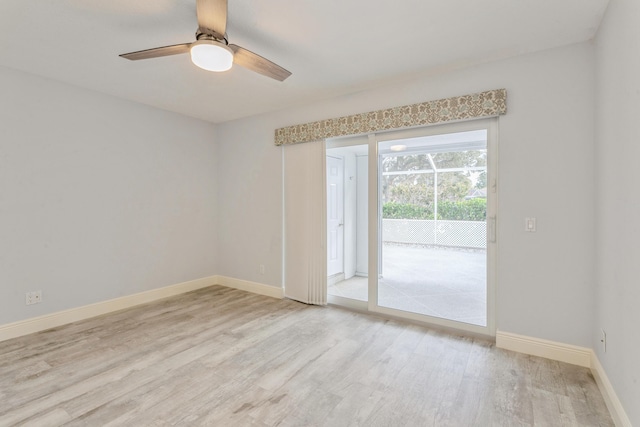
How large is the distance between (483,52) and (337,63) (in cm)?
127

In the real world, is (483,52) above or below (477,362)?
above

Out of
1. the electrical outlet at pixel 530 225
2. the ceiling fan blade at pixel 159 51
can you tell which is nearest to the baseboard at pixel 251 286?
the electrical outlet at pixel 530 225

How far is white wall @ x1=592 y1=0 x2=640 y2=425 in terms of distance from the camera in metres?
1.56

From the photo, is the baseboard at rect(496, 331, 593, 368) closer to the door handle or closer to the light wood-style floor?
the light wood-style floor

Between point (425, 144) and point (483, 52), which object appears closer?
point (483, 52)

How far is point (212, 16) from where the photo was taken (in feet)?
5.78

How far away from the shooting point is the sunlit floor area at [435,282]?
308 centimetres

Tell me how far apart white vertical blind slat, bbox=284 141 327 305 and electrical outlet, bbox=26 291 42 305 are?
2644 millimetres

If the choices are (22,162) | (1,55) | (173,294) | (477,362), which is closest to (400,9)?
(477,362)

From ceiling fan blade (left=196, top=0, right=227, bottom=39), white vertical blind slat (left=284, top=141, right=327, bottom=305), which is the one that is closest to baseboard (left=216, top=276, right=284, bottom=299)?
white vertical blind slat (left=284, top=141, right=327, bottom=305)

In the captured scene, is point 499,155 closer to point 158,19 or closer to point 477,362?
point 477,362

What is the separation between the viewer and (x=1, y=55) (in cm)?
264

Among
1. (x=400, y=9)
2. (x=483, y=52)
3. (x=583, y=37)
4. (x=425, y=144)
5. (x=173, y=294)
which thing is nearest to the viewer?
(x=400, y=9)

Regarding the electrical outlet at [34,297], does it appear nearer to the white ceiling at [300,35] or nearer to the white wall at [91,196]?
Result: the white wall at [91,196]
